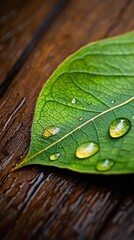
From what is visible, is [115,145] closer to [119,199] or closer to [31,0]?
[119,199]

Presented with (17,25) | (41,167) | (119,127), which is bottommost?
(41,167)

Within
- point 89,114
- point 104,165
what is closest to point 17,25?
point 89,114

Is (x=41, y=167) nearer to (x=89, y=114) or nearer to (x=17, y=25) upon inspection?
(x=89, y=114)

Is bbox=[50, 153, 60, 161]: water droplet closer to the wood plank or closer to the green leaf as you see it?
the green leaf

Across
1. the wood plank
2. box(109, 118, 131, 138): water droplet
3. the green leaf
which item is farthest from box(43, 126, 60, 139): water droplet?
the wood plank

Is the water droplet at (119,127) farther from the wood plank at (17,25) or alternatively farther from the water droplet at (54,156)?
the wood plank at (17,25)

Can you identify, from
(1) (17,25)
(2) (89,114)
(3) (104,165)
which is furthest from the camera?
(1) (17,25)

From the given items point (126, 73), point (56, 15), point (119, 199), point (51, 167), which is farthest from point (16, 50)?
point (119, 199)
